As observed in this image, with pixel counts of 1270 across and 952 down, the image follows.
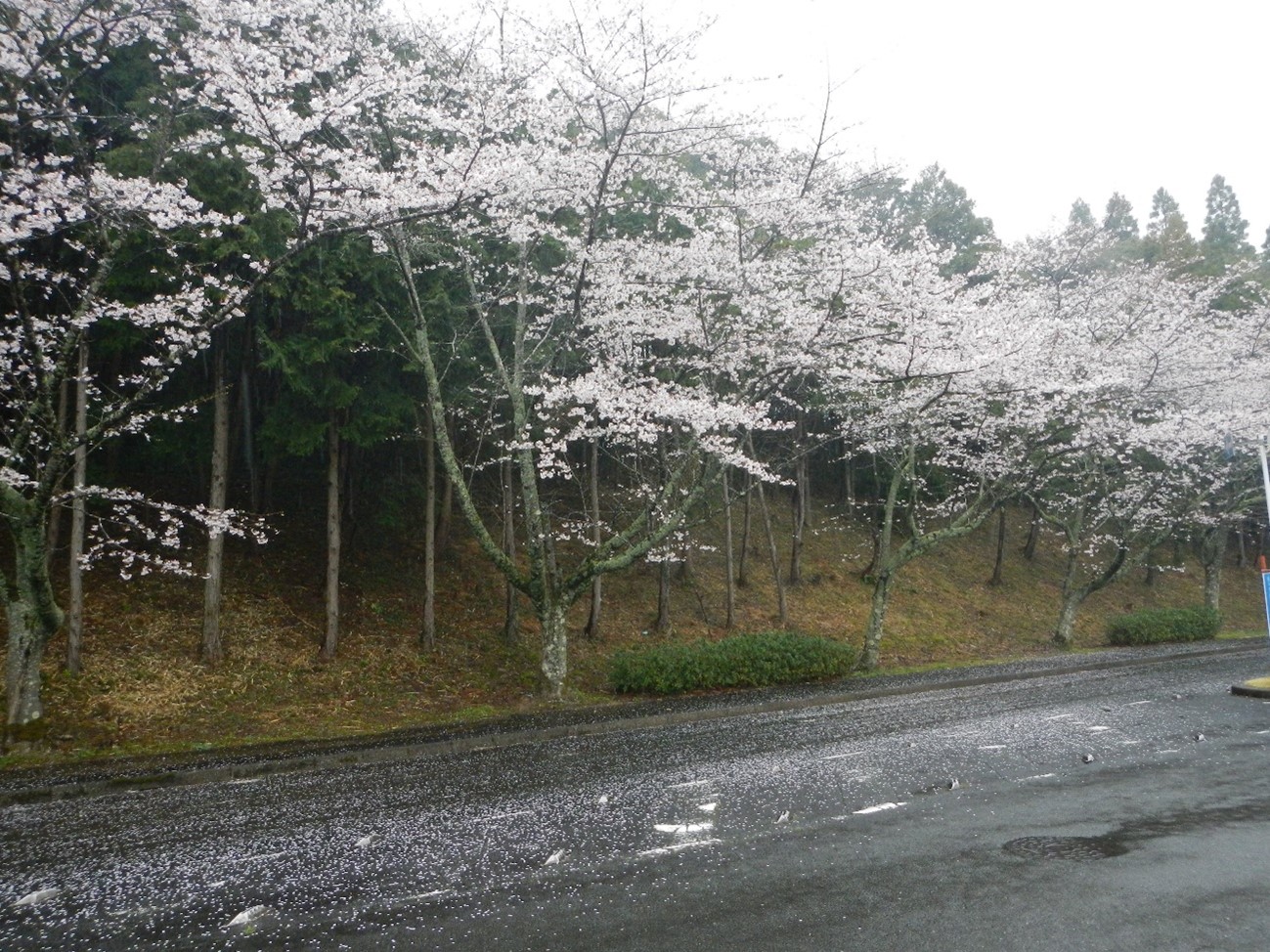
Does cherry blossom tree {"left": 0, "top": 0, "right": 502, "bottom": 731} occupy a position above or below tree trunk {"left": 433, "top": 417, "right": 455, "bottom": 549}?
above

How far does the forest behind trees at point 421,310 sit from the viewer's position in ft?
32.6

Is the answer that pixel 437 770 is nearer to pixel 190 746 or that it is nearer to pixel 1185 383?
pixel 190 746

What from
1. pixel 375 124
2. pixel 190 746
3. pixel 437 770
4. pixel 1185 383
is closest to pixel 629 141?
pixel 375 124

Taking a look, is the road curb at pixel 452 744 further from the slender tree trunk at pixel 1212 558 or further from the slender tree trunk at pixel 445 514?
the slender tree trunk at pixel 1212 558

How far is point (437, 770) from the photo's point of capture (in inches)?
334

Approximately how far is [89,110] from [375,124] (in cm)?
487

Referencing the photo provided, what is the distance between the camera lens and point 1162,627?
23.5 m

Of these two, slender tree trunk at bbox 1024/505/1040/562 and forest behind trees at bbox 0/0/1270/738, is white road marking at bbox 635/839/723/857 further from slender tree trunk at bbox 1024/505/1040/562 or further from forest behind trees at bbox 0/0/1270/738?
slender tree trunk at bbox 1024/505/1040/562

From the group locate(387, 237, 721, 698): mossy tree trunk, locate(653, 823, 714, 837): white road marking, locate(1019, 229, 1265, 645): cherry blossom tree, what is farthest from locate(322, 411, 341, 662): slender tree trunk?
locate(1019, 229, 1265, 645): cherry blossom tree

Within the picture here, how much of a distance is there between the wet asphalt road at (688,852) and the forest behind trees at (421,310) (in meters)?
4.92

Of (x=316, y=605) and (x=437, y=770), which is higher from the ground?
(x=316, y=605)

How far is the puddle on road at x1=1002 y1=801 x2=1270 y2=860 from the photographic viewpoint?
17.0 feet

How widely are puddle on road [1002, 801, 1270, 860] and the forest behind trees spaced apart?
327 inches

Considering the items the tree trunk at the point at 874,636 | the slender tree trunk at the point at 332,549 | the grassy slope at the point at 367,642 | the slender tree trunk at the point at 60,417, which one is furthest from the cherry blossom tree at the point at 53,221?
the tree trunk at the point at 874,636
